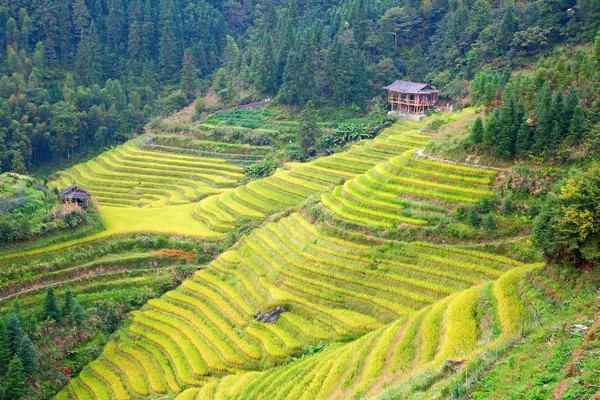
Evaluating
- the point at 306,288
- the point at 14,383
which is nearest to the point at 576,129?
the point at 306,288

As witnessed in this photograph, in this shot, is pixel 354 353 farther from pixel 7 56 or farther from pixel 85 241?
pixel 7 56

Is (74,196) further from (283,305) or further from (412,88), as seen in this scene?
(412,88)

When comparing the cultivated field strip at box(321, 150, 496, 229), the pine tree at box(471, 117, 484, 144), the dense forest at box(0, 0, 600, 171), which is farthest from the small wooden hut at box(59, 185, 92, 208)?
the pine tree at box(471, 117, 484, 144)

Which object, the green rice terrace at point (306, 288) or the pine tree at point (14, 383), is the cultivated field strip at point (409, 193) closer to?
the green rice terrace at point (306, 288)

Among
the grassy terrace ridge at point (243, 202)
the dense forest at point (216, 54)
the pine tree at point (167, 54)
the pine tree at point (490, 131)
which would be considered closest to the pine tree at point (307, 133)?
the grassy terrace ridge at point (243, 202)

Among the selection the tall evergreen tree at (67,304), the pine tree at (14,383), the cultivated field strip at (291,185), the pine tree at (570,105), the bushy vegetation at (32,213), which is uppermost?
the pine tree at (570,105)

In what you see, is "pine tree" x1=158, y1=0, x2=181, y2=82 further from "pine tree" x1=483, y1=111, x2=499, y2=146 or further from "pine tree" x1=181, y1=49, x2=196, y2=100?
"pine tree" x1=483, y1=111, x2=499, y2=146
